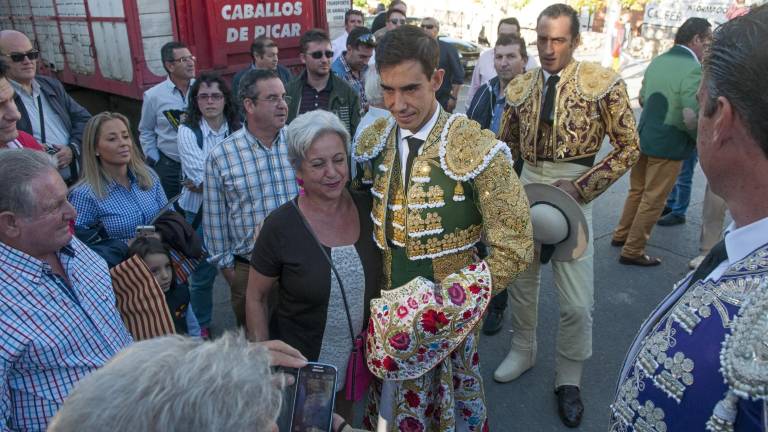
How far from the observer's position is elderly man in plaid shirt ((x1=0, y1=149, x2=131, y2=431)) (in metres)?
1.62

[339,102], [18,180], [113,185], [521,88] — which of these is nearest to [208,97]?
[339,102]

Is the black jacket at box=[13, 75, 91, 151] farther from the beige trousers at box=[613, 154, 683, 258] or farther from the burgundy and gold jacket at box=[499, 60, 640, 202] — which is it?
the beige trousers at box=[613, 154, 683, 258]

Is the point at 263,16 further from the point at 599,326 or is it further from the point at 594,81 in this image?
the point at 599,326

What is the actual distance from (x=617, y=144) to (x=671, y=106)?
206cm

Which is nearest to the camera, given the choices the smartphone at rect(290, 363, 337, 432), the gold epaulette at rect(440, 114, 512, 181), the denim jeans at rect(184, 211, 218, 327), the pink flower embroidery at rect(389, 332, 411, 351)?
the smartphone at rect(290, 363, 337, 432)

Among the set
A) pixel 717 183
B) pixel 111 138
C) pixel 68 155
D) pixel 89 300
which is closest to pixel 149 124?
pixel 68 155

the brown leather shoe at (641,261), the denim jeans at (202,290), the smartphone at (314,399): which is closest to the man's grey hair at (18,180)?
the smartphone at (314,399)

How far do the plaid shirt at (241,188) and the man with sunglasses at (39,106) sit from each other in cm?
127

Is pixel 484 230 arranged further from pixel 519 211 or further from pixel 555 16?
pixel 555 16

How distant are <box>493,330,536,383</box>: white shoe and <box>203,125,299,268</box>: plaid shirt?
158cm

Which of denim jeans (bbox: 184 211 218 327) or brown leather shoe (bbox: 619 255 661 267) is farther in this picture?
brown leather shoe (bbox: 619 255 661 267)

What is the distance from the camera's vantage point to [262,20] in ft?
22.1

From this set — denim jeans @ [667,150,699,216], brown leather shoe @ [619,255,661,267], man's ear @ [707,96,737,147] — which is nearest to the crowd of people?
man's ear @ [707,96,737,147]

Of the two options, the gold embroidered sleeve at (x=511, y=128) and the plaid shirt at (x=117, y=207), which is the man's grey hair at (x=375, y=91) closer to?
the gold embroidered sleeve at (x=511, y=128)
